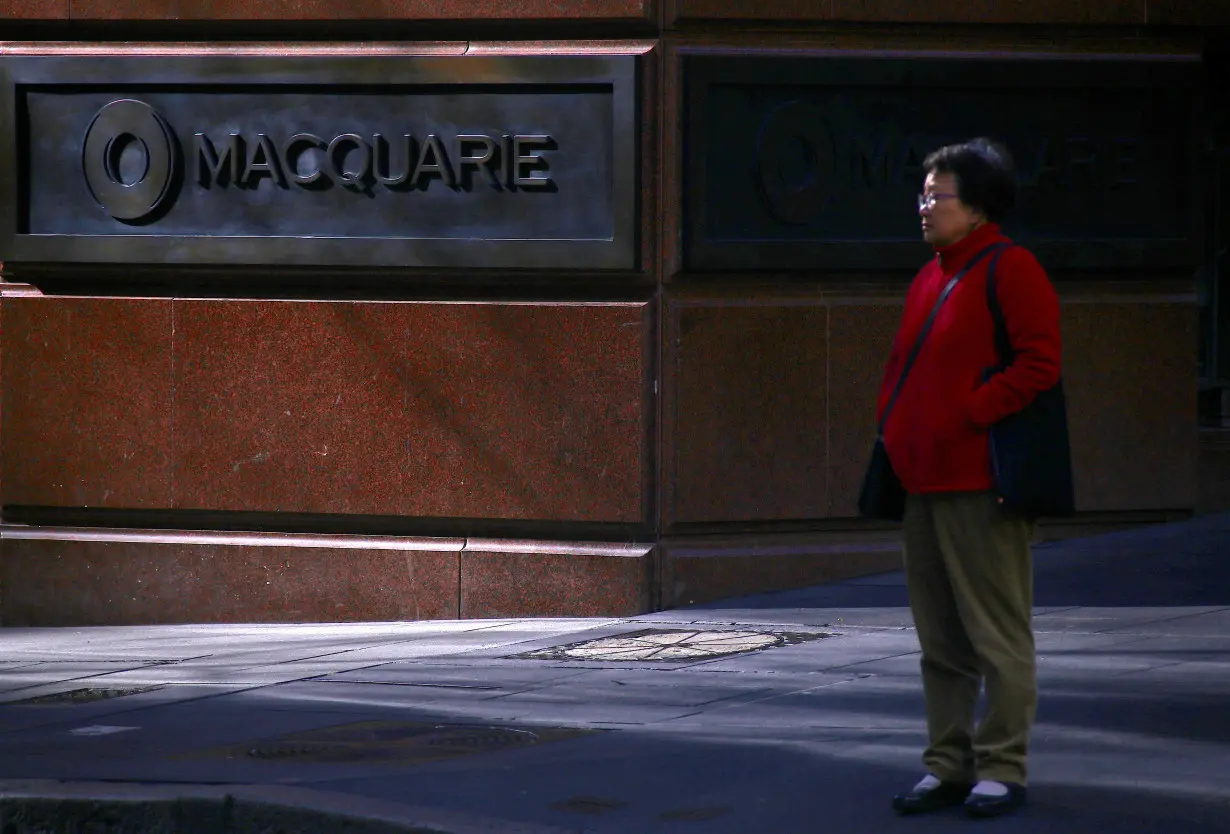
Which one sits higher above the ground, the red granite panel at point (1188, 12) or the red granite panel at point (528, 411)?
the red granite panel at point (1188, 12)

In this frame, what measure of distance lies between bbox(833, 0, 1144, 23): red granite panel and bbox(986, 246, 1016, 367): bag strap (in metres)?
5.04

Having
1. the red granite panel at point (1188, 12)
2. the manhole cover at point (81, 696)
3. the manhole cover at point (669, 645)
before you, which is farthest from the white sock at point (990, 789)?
the red granite panel at point (1188, 12)

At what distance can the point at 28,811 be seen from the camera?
5285mm

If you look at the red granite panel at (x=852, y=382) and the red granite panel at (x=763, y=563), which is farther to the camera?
the red granite panel at (x=852, y=382)

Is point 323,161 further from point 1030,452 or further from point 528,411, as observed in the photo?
point 1030,452

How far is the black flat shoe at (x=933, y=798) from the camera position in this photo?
189 inches

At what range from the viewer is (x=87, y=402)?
1029 centimetres

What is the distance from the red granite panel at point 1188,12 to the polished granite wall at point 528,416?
0.02 m

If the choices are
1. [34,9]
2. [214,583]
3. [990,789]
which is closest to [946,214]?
[990,789]

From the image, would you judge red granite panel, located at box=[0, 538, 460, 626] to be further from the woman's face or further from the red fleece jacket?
the woman's face

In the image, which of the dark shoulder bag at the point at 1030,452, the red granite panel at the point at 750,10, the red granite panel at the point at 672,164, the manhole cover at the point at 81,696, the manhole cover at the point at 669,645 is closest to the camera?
the dark shoulder bag at the point at 1030,452

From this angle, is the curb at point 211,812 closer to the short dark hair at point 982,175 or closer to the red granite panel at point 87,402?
the short dark hair at point 982,175

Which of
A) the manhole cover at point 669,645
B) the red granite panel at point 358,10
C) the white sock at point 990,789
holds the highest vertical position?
the red granite panel at point 358,10

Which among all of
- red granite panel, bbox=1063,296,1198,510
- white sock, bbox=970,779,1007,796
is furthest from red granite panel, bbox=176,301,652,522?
white sock, bbox=970,779,1007,796
